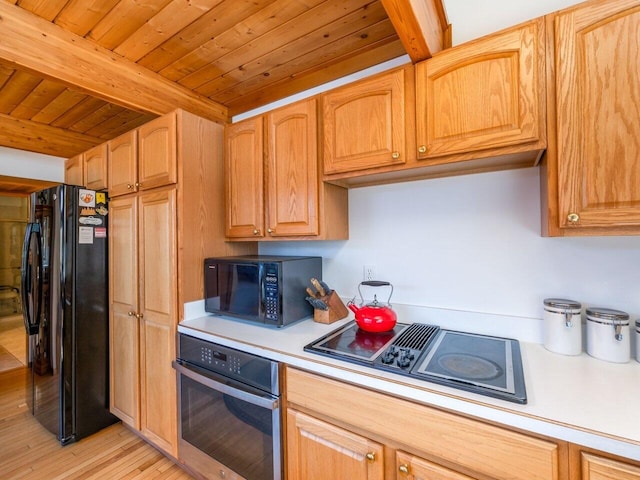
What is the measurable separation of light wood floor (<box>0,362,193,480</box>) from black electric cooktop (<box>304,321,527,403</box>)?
130 cm

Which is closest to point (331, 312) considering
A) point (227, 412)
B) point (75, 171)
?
point (227, 412)

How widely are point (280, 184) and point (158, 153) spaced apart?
0.76 metres

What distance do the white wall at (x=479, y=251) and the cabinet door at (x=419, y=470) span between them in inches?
28.9

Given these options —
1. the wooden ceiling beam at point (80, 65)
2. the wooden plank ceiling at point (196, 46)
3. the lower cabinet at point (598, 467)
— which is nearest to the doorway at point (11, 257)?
the wooden plank ceiling at point (196, 46)

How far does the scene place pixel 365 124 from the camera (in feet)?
4.39

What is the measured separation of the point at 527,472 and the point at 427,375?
0.31 meters

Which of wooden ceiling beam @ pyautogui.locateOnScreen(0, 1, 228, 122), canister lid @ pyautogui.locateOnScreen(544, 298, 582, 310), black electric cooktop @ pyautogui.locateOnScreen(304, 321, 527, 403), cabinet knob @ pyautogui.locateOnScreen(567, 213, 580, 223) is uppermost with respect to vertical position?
wooden ceiling beam @ pyautogui.locateOnScreen(0, 1, 228, 122)

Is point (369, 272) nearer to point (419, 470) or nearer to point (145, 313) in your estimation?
point (419, 470)

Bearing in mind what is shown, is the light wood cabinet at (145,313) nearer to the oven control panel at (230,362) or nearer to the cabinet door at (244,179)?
the oven control panel at (230,362)

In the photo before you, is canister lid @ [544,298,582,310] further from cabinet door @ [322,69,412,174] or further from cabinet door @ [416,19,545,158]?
cabinet door @ [322,69,412,174]

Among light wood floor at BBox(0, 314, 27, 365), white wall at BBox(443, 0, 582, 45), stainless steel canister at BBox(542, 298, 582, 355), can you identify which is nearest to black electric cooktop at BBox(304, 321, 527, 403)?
stainless steel canister at BBox(542, 298, 582, 355)

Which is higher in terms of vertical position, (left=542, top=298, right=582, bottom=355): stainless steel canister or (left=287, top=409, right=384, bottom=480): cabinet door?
(left=542, top=298, right=582, bottom=355): stainless steel canister

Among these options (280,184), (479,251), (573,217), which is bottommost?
(479,251)

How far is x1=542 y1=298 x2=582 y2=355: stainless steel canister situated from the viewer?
1.09 metres
